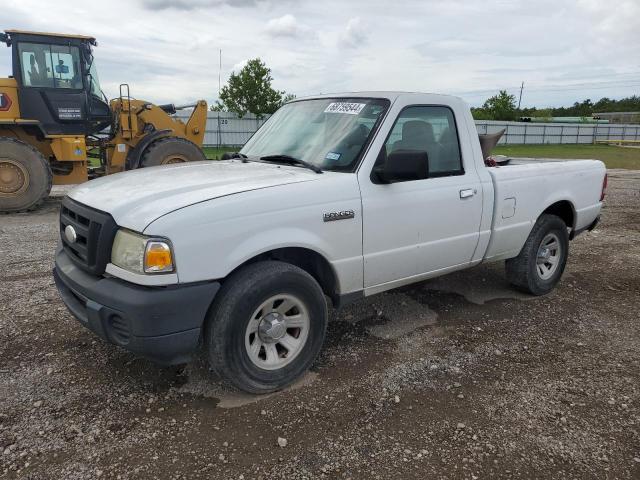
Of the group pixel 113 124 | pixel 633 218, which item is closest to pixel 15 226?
pixel 113 124

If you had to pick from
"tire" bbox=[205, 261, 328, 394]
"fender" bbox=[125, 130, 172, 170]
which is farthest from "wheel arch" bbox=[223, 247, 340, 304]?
"fender" bbox=[125, 130, 172, 170]

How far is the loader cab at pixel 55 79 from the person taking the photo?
32.2 ft

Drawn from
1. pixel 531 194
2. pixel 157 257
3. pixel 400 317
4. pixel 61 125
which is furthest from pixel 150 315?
pixel 61 125

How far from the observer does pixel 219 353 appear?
305 centimetres

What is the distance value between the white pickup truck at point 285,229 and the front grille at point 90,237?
1 centimetres

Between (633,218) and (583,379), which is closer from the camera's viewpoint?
(583,379)

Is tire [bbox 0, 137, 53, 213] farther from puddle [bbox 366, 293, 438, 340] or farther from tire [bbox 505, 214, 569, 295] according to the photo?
tire [bbox 505, 214, 569, 295]

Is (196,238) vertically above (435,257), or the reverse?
(196,238)

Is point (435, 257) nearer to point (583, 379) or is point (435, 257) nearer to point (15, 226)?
point (583, 379)

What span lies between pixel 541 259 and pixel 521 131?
46.2 metres

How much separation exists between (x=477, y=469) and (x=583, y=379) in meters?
1.41

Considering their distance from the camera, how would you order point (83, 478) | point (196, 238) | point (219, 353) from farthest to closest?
point (219, 353) < point (196, 238) < point (83, 478)

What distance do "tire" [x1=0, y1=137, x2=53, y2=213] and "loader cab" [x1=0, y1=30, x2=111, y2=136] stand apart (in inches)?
28.5

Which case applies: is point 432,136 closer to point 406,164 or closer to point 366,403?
point 406,164
